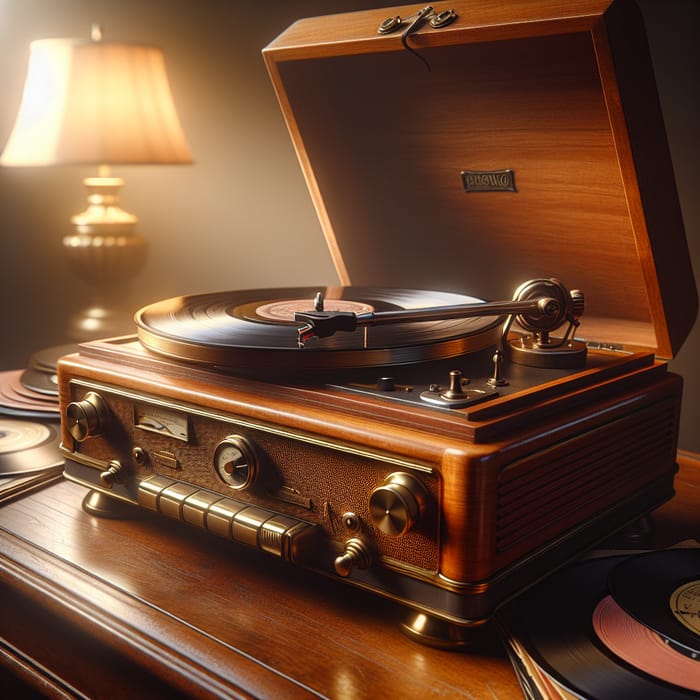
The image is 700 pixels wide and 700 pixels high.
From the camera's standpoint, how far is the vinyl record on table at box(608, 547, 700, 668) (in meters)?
0.85

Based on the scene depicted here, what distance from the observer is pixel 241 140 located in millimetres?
2191

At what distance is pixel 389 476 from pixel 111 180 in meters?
1.48

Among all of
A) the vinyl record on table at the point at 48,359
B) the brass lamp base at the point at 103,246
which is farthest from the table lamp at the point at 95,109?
the vinyl record on table at the point at 48,359

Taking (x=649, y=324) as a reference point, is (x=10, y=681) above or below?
below

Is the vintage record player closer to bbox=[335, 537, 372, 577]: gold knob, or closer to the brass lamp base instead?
bbox=[335, 537, 372, 577]: gold knob

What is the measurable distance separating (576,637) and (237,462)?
1.40ft

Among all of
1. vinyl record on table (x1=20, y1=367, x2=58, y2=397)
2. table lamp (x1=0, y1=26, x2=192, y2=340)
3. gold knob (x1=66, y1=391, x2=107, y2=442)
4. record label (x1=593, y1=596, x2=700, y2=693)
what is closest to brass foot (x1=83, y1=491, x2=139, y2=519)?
gold knob (x1=66, y1=391, x2=107, y2=442)

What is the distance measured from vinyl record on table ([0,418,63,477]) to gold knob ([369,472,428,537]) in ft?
2.47

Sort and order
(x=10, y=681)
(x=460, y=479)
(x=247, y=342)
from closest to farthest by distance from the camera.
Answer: (x=460, y=479) < (x=247, y=342) < (x=10, y=681)

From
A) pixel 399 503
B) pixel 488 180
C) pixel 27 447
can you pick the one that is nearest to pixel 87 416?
pixel 27 447

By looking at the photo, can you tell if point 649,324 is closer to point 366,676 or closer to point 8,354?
point 366,676

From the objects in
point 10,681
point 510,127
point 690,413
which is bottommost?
point 10,681

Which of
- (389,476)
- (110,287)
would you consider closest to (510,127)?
(389,476)

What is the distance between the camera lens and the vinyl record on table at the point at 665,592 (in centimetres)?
85
